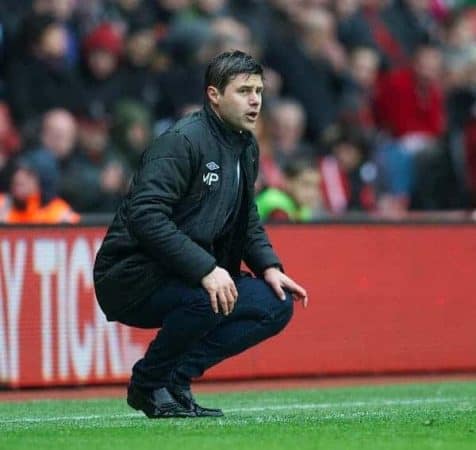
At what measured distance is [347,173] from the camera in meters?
15.6

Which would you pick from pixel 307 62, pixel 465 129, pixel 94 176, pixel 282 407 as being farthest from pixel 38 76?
pixel 282 407

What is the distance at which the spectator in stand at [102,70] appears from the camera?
14.6 m

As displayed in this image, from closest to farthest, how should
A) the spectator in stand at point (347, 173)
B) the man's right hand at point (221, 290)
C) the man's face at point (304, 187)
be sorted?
1. the man's right hand at point (221, 290)
2. the man's face at point (304, 187)
3. the spectator in stand at point (347, 173)

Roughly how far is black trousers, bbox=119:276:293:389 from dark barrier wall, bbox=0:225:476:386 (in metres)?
3.61

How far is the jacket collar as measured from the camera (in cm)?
786

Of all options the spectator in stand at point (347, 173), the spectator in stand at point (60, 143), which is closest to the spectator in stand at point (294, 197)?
the spectator in stand at point (347, 173)

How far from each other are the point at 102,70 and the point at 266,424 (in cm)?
746

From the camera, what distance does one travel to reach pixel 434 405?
9430 millimetres

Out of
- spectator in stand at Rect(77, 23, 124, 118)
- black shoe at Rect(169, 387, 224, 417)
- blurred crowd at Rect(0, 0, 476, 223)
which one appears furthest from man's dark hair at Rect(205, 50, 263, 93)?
spectator in stand at Rect(77, 23, 124, 118)

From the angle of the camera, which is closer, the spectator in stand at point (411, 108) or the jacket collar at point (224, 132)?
the jacket collar at point (224, 132)

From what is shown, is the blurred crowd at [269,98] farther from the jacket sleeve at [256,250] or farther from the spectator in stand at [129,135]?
the jacket sleeve at [256,250]

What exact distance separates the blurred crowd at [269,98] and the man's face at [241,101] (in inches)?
179

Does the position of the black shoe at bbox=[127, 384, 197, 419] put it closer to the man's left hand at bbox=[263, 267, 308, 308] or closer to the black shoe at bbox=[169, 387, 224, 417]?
the black shoe at bbox=[169, 387, 224, 417]

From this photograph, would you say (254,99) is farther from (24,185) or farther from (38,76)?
(38,76)
